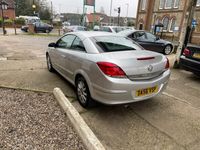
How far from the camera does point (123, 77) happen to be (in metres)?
3.02

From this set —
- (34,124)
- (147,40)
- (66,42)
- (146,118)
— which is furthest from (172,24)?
(34,124)

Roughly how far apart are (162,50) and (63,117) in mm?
8615

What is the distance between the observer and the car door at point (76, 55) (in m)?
3.68

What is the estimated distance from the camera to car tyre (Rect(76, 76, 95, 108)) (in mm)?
3502

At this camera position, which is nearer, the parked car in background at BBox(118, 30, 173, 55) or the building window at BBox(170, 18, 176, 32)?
the parked car in background at BBox(118, 30, 173, 55)

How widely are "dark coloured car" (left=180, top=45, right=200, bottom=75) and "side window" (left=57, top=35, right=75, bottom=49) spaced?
3.62 meters

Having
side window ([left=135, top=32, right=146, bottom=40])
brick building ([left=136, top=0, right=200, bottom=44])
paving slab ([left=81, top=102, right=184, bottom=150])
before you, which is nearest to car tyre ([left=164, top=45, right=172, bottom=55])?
side window ([left=135, top=32, right=146, bottom=40])

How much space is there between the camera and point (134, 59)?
3.17 metres

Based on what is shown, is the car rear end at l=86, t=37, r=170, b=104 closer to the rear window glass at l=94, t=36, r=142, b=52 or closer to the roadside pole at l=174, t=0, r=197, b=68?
the rear window glass at l=94, t=36, r=142, b=52

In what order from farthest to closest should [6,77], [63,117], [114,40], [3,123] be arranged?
1. [6,77]
2. [114,40]
3. [63,117]
4. [3,123]

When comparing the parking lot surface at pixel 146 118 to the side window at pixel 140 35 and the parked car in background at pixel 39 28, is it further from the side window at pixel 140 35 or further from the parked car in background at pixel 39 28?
the parked car in background at pixel 39 28

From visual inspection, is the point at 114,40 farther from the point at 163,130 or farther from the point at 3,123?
the point at 3,123

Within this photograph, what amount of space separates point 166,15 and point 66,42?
27.5 metres

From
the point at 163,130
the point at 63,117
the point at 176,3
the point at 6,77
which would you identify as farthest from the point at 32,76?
the point at 176,3
